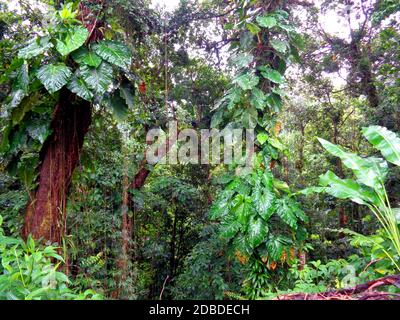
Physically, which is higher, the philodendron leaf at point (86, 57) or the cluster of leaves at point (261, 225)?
the philodendron leaf at point (86, 57)

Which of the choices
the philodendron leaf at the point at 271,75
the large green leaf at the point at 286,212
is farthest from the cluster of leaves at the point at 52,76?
the large green leaf at the point at 286,212

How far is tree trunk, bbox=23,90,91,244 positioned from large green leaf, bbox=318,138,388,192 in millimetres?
1694

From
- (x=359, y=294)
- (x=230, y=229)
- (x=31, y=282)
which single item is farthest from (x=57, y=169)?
(x=359, y=294)

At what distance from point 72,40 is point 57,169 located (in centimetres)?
86

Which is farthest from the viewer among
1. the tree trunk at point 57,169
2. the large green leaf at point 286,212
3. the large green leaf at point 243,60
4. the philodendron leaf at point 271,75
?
the large green leaf at point 243,60

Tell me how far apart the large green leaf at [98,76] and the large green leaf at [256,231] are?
1.54 m

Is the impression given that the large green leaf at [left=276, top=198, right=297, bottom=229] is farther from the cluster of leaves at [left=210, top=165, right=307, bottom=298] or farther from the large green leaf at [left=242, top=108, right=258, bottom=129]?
the large green leaf at [left=242, top=108, right=258, bottom=129]

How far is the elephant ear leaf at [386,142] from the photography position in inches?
72.8

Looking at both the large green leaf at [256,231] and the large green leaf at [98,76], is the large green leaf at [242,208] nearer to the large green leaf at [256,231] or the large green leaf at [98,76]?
the large green leaf at [256,231]

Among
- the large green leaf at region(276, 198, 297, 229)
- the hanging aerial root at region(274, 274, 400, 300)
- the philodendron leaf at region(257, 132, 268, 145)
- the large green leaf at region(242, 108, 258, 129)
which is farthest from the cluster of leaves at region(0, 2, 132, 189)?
the hanging aerial root at region(274, 274, 400, 300)

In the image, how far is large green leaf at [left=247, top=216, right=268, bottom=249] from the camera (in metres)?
2.54

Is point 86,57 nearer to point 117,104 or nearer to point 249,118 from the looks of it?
point 117,104

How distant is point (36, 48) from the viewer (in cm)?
201
